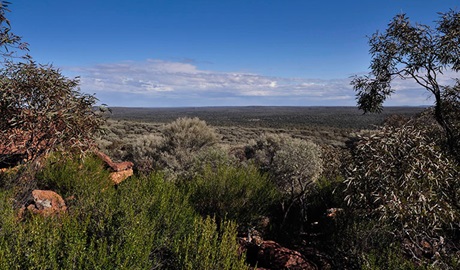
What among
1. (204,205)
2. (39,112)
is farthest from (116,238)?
(204,205)

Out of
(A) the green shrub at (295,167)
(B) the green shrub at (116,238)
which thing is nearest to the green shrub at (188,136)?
(A) the green shrub at (295,167)

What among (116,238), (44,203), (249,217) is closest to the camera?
(116,238)

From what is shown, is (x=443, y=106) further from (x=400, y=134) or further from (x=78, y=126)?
(x=78, y=126)

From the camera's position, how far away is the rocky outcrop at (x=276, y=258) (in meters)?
5.77

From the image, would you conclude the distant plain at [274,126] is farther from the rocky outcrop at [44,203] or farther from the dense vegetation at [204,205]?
the rocky outcrop at [44,203]

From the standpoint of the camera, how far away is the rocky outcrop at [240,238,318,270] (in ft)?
18.9

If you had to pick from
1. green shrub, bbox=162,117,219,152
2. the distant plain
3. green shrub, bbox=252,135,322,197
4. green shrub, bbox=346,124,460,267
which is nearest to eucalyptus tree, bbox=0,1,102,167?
the distant plain

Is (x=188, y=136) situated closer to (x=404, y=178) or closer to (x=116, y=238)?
(x=116, y=238)

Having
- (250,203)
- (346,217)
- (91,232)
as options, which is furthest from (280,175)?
(91,232)

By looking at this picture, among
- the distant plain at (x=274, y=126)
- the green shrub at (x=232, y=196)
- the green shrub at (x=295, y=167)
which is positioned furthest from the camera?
the distant plain at (x=274, y=126)

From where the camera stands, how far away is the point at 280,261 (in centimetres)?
582

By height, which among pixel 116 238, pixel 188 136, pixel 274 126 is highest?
pixel 188 136

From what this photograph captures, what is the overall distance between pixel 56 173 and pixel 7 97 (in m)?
2.87

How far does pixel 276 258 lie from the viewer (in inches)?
233
